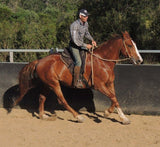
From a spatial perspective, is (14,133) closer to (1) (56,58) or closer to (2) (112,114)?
(1) (56,58)

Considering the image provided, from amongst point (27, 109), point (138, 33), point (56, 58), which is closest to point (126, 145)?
point (56, 58)

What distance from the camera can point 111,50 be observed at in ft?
21.5

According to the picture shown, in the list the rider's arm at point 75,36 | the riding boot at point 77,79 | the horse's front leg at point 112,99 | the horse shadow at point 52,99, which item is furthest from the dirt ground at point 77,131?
the rider's arm at point 75,36

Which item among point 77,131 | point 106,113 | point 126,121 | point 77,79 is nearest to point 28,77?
point 77,79

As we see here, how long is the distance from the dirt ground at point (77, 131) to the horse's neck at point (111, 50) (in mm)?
1473

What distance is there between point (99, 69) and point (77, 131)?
4.77 ft

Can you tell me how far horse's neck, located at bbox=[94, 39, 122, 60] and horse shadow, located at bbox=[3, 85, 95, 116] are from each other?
3.97 ft

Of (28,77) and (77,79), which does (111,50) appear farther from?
(28,77)

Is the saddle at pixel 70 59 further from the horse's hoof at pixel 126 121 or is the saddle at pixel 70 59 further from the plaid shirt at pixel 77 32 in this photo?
the horse's hoof at pixel 126 121

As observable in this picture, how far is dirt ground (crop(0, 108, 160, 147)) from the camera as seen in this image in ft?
17.2

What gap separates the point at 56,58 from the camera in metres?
6.79

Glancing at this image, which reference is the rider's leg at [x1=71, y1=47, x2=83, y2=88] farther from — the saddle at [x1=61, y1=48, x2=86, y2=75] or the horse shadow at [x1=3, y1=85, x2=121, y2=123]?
the horse shadow at [x1=3, y1=85, x2=121, y2=123]

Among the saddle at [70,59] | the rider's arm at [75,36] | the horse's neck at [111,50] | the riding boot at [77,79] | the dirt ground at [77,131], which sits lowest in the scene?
the dirt ground at [77,131]

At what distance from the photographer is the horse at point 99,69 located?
6.40m
